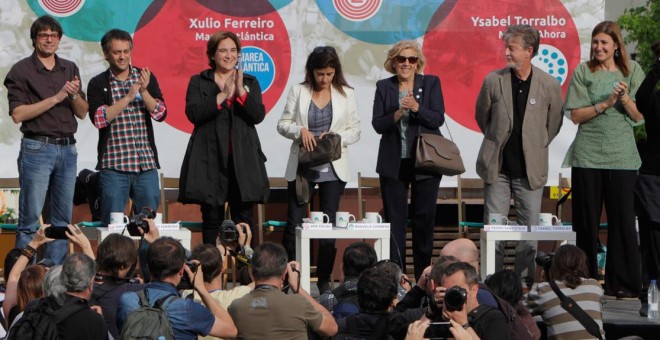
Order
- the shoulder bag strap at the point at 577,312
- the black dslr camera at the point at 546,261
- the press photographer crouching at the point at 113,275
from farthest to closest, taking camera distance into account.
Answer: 1. the black dslr camera at the point at 546,261
2. the shoulder bag strap at the point at 577,312
3. the press photographer crouching at the point at 113,275

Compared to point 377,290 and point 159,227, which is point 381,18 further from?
point 377,290

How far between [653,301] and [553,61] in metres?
3.57

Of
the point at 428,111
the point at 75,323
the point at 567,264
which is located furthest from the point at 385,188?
the point at 75,323

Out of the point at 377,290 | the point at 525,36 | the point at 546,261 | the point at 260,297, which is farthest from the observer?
the point at 525,36

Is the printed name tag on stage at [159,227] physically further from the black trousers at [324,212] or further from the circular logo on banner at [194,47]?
the circular logo on banner at [194,47]

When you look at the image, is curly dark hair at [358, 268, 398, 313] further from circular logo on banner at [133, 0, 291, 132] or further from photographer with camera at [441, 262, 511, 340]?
circular logo on banner at [133, 0, 291, 132]

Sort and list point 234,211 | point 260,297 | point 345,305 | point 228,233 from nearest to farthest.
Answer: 1. point 260,297
2. point 345,305
3. point 228,233
4. point 234,211

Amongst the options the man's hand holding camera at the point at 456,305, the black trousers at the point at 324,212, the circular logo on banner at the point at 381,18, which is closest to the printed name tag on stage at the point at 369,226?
the black trousers at the point at 324,212

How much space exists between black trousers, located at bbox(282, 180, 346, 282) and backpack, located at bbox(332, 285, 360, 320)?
2224 mm

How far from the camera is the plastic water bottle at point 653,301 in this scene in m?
8.61

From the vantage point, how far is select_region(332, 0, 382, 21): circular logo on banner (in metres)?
11.6

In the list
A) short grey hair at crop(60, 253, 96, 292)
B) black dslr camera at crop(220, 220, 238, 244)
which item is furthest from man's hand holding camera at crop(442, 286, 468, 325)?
black dslr camera at crop(220, 220, 238, 244)

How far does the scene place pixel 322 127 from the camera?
9.70m

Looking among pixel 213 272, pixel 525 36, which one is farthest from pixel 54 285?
pixel 525 36
